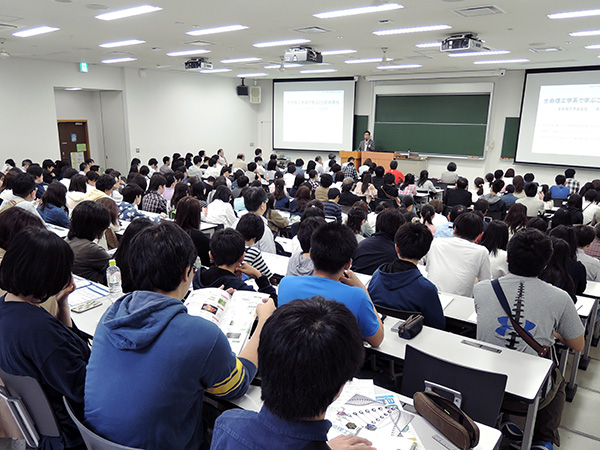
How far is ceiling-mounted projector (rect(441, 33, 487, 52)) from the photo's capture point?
22.4 feet

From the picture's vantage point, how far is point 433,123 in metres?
12.7

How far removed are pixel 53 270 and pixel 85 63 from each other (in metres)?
11.6

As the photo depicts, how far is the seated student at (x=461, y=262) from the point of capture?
343 centimetres

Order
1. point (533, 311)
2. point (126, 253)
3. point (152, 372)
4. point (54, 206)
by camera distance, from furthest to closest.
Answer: point (54, 206), point (533, 311), point (126, 253), point (152, 372)

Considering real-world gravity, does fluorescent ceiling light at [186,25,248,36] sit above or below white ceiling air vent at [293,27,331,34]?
below

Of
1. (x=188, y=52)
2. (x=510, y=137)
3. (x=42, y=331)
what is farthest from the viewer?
(x=510, y=137)

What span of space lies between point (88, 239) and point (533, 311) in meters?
3.05

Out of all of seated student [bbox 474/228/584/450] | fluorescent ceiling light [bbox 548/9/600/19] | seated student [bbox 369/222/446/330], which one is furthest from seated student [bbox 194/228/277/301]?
fluorescent ceiling light [bbox 548/9/600/19]

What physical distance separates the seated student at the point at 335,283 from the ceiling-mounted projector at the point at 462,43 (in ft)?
19.0

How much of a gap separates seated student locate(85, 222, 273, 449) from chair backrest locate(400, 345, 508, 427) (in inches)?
35.7

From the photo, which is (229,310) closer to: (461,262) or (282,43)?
(461,262)

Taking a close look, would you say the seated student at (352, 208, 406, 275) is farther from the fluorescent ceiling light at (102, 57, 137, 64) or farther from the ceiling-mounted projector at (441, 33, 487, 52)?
the fluorescent ceiling light at (102, 57, 137, 64)

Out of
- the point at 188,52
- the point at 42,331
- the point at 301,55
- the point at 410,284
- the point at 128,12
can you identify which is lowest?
the point at 410,284

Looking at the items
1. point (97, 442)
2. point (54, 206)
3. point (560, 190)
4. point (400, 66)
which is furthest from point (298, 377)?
point (400, 66)
